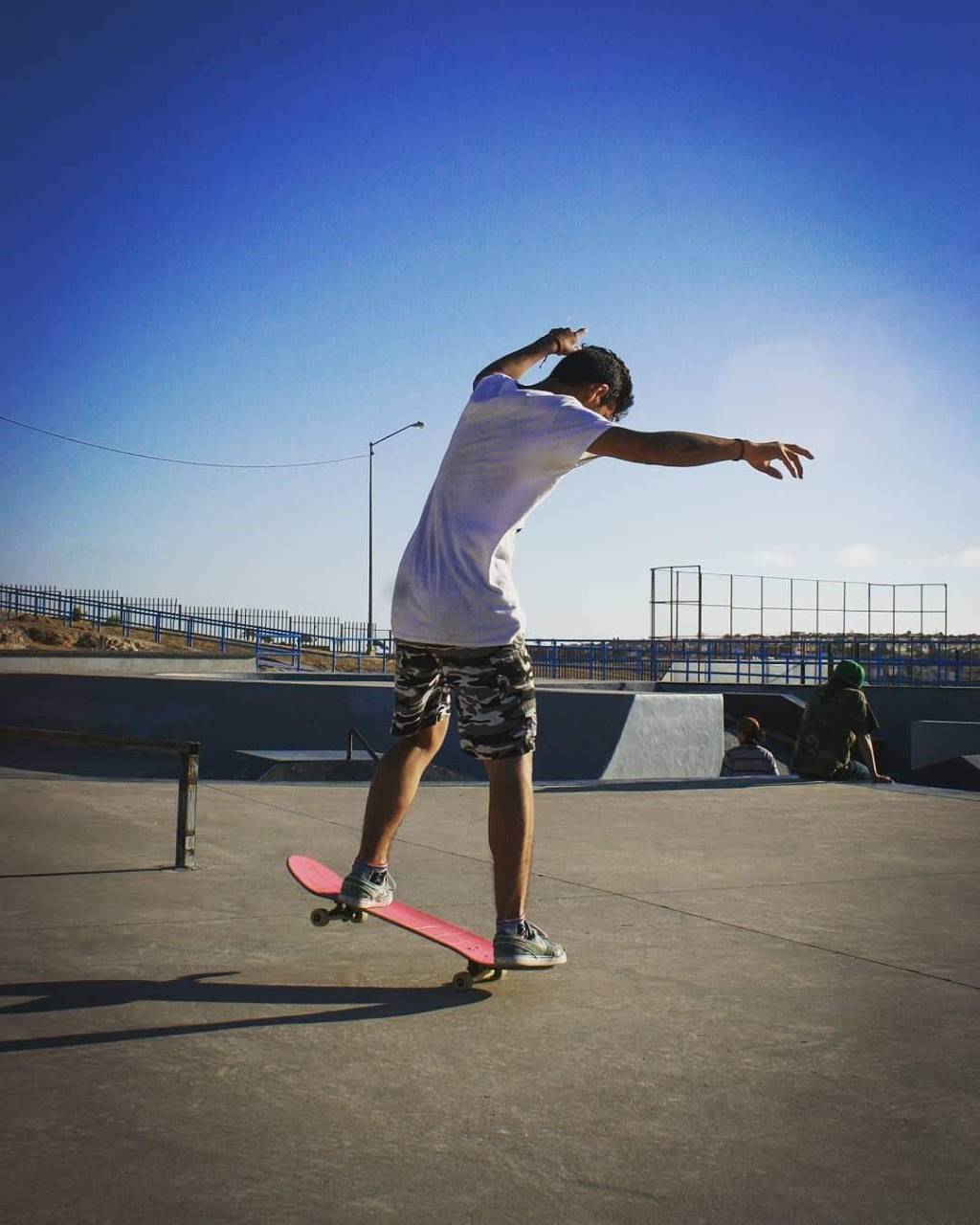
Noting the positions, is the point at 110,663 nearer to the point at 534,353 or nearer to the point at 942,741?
the point at 942,741

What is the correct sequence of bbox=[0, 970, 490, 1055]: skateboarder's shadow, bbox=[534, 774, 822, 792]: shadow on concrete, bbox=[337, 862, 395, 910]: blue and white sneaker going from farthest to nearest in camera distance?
1. bbox=[534, 774, 822, 792]: shadow on concrete
2. bbox=[337, 862, 395, 910]: blue and white sneaker
3. bbox=[0, 970, 490, 1055]: skateboarder's shadow

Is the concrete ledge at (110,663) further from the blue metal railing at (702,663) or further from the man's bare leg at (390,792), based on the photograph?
the man's bare leg at (390,792)

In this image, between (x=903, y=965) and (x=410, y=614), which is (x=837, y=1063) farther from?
(x=410, y=614)

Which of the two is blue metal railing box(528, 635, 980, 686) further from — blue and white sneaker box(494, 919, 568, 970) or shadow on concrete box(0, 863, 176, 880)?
blue and white sneaker box(494, 919, 568, 970)

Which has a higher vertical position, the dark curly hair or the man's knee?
the dark curly hair

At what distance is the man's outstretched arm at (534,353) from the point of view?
3654 millimetres

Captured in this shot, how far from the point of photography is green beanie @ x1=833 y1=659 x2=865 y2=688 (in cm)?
933

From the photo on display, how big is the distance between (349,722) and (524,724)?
10446mm

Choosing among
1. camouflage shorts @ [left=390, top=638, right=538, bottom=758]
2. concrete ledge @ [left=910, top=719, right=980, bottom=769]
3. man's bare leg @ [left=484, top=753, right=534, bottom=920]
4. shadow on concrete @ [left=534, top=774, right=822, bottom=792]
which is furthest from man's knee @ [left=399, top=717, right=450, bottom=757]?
concrete ledge @ [left=910, top=719, right=980, bottom=769]

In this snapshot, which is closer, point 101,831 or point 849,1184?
point 849,1184

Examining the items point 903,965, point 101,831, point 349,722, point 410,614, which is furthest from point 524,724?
point 349,722

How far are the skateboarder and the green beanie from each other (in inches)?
247

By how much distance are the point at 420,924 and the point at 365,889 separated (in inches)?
7.3

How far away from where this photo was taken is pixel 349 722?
13602mm
